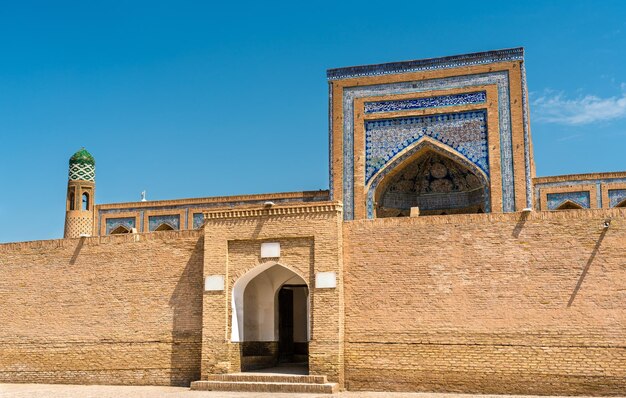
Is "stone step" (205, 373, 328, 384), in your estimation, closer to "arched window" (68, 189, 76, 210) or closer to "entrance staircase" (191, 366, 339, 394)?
"entrance staircase" (191, 366, 339, 394)

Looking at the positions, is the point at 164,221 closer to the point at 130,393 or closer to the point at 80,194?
the point at 80,194

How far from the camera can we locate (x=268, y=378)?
35.6ft

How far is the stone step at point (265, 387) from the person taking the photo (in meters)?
10.5

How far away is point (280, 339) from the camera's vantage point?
1340cm

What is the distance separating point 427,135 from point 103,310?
7.53 m

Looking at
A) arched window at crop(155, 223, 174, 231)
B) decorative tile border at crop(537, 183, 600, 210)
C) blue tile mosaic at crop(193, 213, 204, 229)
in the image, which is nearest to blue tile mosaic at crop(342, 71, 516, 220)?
decorative tile border at crop(537, 183, 600, 210)

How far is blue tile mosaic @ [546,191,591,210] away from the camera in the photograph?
15758 millimetres

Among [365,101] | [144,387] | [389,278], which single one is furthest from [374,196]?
[144,387]

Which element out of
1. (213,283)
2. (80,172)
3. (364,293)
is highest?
(80,172)

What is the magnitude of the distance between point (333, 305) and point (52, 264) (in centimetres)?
496

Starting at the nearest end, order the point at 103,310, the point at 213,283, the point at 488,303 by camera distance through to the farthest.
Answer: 1. the point at 488,303
2. the point at 213,283
3. the point at 103,310

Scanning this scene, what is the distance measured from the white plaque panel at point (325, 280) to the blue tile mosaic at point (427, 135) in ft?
18.6

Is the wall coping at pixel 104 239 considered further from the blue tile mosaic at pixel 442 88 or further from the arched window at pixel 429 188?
the arched window at pixel 429 188

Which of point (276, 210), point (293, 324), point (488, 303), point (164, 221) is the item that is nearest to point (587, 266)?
point (488, 303)
